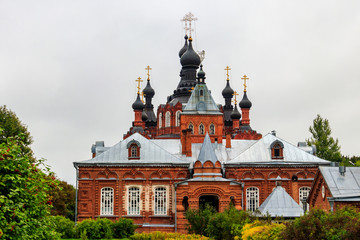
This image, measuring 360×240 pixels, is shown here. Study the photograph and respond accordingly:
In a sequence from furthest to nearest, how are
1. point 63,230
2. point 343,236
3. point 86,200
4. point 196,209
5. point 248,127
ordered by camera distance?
point 248,127
point 86,200
point 196,209
point 63,230
point 343,236

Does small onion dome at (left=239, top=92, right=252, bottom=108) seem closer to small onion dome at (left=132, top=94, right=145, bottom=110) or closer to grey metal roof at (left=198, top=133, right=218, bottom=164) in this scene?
small onion dome at (left=132, top=94, right=145, bottom=110)

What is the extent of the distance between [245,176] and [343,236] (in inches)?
1122

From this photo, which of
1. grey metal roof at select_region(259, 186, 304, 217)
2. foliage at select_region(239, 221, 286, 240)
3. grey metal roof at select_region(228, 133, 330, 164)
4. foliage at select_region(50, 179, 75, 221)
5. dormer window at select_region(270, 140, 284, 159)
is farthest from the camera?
foliage at select_region(50, 179, 75, 221)

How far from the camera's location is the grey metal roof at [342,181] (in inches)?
1273

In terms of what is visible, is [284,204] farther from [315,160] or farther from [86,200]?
[86,200]

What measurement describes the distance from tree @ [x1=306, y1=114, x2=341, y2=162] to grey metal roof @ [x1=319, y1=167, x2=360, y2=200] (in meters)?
36.8

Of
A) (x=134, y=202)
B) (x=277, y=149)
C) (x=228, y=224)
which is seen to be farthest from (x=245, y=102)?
(x=228, y=224)

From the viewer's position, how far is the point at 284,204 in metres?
39.6

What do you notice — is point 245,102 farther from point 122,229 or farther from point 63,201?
point 122,229

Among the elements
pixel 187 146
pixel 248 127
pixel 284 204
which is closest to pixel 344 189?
Result: pixel 284 204

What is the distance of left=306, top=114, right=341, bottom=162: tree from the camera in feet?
232

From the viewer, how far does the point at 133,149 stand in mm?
47156

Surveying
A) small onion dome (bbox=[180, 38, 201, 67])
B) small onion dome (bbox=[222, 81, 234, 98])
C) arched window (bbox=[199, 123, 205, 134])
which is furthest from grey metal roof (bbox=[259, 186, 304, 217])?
small onion dome (bbox=[222, 81, 234, 98])

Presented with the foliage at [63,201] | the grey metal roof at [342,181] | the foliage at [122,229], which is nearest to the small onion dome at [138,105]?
the foliage at [63,201]
